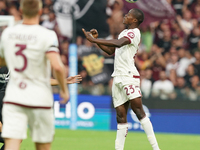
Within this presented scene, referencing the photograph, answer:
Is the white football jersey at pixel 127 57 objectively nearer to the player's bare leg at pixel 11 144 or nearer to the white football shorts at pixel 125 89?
the white football shorts at pixel 125 89

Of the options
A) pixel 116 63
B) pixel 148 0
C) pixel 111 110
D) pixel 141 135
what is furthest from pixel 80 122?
pixel 116 63

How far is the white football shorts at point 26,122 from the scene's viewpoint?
15.0ft

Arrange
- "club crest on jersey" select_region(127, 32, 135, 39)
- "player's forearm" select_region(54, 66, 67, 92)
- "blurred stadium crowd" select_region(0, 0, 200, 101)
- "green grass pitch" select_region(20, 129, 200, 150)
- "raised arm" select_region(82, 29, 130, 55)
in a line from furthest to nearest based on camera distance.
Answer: "blurred stadium crowd" select_region(0, 0, 200, 101) < "green grass pitch" select_region(20, 129, 200, 150) < "club crest on jersey" select_region(127, 32, 135, 39) < "raised arm" select_region(82, 29, 130, 55) < "player's forearm" select_region(54, 66, 67, 92)

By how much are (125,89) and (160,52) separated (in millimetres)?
7767

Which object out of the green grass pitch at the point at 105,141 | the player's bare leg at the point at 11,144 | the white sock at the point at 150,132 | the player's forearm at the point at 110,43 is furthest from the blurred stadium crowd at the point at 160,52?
the player's bare leg at the point at 11,144

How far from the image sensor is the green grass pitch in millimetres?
9727

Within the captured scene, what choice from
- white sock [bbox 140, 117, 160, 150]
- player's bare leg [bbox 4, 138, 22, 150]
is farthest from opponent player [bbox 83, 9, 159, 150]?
player's bare leg [bbox 4, 138, 22, 150]

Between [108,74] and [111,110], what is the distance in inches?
53.9

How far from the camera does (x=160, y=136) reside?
488 inches

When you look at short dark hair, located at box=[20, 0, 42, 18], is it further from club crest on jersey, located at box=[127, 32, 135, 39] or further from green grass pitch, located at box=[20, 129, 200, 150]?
green grass pitch, located at box=[20, 129, 200, 150]

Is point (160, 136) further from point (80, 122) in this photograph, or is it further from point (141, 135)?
point (80, 122)

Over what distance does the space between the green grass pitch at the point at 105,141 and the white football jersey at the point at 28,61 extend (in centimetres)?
471

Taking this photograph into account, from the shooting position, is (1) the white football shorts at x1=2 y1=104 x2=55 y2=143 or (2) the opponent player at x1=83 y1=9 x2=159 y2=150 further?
(2) the opponent player at x1=83 y1=9 x2=159 y2=150

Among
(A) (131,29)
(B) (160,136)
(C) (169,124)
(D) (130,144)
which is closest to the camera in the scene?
(A) (131,29)
